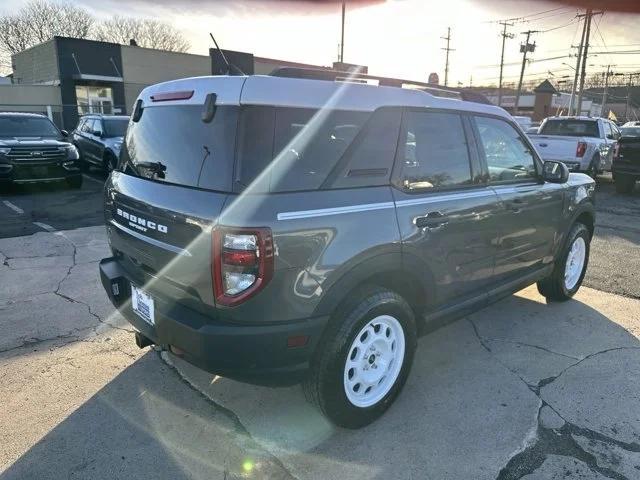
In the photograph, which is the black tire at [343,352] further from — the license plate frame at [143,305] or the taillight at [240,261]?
the license plate frame at [143,305]

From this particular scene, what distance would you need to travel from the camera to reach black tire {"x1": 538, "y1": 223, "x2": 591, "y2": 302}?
4535 millimetres

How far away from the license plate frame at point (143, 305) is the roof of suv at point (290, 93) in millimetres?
1094

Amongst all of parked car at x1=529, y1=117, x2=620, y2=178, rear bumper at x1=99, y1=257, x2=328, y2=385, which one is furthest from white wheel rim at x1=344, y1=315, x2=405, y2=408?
parked car at x1=529, y1=117, x2=620, y2=178

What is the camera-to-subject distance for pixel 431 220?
2891 millimetres

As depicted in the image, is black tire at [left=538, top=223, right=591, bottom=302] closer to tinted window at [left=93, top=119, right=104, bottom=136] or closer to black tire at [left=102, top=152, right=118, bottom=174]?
black tire at [left=102, top=152, right=118, bottom=174]

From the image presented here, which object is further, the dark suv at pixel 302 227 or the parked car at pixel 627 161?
the parked car at pixel 627 161

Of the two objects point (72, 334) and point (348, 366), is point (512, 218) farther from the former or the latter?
point (72, 334)

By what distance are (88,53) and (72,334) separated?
1057 inches

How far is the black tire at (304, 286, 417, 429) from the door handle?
44 cm

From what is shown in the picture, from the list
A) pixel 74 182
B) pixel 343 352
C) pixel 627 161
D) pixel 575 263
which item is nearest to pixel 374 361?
pixel 343 352

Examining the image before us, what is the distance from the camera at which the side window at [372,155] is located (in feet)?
8.26

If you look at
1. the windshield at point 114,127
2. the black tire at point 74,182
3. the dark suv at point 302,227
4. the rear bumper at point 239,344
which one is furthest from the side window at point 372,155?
the windshield at point 114,127

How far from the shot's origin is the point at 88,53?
25969mm

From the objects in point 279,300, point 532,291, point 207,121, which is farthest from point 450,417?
point 532,291
